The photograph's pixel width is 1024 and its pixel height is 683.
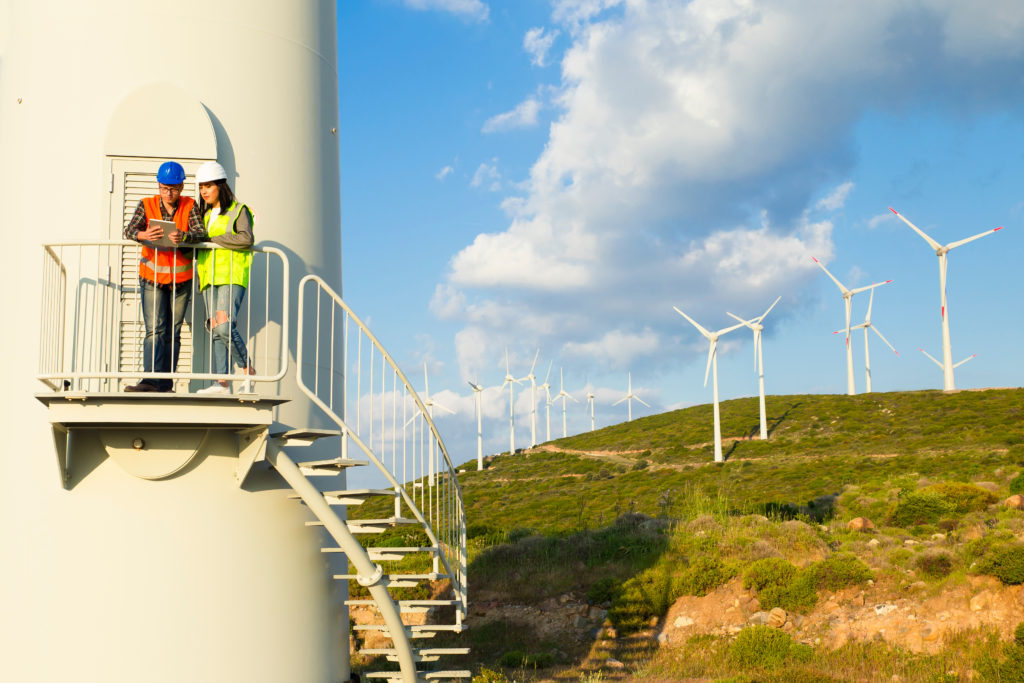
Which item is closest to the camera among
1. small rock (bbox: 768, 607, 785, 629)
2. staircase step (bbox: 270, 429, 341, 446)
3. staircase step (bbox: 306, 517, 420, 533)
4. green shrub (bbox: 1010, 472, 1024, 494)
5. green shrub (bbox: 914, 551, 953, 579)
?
staircase step (bbox: 270, 429, 341, 446)

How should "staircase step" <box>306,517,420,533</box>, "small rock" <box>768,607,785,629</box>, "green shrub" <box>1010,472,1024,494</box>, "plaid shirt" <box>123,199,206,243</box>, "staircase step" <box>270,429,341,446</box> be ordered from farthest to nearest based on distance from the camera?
"green shrub" <box>1010,472,1024,494</box> → "small rock" <box>768,607,785,629</box> → "staircase step" <box>306,517,420,533</box> → "staircase step" <box>270,429,341,446</box> → "plaid shirt" <box>123,199,206,243</box>

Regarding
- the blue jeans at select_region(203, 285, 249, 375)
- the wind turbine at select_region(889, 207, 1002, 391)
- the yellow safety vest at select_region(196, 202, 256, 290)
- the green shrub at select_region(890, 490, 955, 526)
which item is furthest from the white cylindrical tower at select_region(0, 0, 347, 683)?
the wind turbine at select_region(889, 207, 1002, 391)

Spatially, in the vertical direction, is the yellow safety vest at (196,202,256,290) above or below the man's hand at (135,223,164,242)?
below

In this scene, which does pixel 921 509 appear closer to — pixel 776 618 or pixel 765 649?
pixel 776 618

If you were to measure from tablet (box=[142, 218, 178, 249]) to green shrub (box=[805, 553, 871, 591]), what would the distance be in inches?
609

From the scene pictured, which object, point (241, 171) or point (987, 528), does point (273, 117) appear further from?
point (987, 528)

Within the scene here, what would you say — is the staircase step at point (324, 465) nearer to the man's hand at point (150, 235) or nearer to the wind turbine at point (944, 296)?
the man's hand at point (150, 235)

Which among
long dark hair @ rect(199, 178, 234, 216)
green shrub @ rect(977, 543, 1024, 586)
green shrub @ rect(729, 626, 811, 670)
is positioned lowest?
green shrub @ rect(729, 626, 811, 670)

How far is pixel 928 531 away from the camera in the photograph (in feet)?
75.7

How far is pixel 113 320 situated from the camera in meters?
8.83

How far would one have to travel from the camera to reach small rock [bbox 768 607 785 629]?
17641mm

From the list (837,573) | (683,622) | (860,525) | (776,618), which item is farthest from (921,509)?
(683,622)

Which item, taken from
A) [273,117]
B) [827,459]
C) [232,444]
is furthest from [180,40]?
[827,459]

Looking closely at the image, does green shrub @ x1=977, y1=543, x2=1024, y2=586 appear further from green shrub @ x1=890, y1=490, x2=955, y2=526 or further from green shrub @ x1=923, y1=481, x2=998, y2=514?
green shrub @ x1=923, y1=481, x2=998, y2=514
